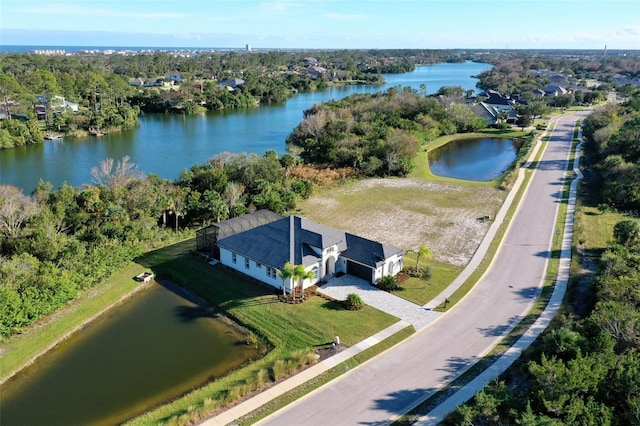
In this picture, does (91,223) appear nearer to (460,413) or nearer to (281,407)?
(281,407)

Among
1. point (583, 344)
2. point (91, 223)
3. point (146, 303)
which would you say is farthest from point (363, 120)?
point (583, 344)

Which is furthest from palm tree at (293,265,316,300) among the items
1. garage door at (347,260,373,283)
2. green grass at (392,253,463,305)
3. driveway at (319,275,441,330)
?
green grass at (392,253,463,305)

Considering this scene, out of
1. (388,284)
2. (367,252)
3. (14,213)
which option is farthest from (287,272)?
(14,213)

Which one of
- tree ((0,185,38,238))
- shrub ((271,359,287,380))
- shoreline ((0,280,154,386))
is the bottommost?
shoreline ((0,280,154,386))

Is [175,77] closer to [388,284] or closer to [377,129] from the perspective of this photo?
[377,129]

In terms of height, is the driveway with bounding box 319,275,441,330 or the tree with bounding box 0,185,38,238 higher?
the tree with bounding box 0,185,38,238

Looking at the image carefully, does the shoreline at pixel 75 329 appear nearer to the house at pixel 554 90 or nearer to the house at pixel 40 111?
the house at pixel 40 111

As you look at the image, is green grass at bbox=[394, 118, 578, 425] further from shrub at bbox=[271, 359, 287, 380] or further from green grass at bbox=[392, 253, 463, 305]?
shrub at bbox=[271, 359, 287, 380]
